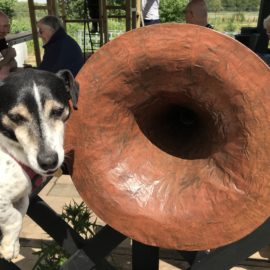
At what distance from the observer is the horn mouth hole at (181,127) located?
1908 millimetres

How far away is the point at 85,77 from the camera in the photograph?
178 centimetres

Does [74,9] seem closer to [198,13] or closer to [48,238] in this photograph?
[198,13]

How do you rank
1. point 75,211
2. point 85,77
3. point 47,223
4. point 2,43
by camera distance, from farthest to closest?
1. point 2,43
2. point 75,211
3. point 47,223
4. point 85,77

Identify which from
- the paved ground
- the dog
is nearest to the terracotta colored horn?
→ the dog

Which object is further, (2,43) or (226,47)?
(2,43)

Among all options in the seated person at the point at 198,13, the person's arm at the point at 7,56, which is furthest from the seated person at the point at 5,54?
the seated person at the point at 198,13

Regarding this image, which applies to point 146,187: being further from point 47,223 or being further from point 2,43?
point 2,43

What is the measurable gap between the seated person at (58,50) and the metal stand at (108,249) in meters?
2.14

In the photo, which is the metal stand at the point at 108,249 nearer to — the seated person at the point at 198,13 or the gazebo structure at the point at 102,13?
the seated person at the point at 198,13

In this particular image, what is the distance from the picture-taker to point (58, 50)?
4191mm

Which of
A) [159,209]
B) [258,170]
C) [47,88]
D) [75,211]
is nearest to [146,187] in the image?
[159,209]

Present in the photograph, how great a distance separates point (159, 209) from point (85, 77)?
689 mm

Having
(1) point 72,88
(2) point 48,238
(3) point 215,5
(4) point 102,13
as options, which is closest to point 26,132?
(1) point 72,88

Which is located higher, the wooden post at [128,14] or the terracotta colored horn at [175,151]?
the terracotta colored horn at [175,151]
